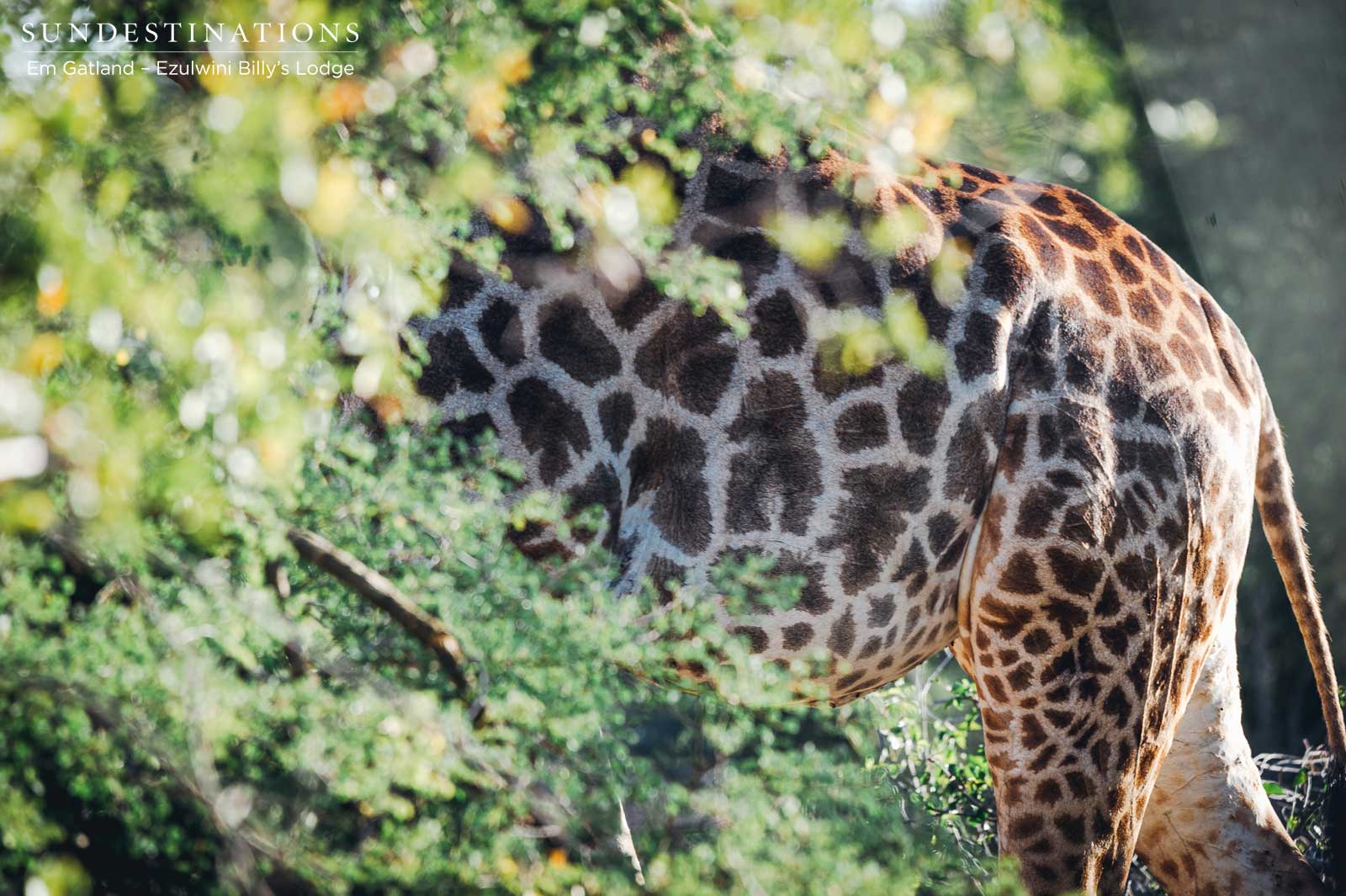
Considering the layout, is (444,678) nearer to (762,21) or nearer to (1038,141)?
(762,21)

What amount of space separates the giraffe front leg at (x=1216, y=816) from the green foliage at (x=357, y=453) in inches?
51.8

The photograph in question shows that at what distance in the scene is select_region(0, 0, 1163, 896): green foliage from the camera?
1171 millimetres

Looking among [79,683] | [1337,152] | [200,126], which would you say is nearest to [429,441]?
[79,683]

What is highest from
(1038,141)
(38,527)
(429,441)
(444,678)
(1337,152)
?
(1038,141)

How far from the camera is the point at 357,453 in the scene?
1.73 metres

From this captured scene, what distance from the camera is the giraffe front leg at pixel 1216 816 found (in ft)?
9.77

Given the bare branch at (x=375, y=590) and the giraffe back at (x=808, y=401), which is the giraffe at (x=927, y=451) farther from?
the bare branch at (x=375, y=590)

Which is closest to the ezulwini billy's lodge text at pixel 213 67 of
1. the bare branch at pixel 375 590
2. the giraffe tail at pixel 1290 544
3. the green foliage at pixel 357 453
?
the green foliage at pixel 357 453

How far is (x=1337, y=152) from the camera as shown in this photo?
614 centimetres

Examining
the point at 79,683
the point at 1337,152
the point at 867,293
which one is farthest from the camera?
the point at 1337,152

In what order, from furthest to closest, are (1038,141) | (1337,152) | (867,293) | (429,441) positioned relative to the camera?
(1337,152) → (867,293) → (429,441) → (1038,141)

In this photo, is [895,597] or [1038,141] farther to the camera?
[895,597]

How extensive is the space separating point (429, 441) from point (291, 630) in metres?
0.52

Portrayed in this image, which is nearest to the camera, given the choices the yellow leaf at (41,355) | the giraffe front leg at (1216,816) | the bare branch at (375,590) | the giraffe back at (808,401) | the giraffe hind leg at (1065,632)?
the yellow leaf at (41,355)
